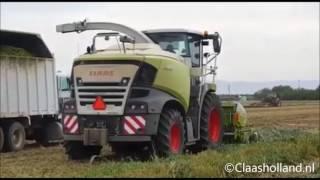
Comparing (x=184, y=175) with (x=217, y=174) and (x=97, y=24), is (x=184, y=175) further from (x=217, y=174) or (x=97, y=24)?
(x=97, y=24)

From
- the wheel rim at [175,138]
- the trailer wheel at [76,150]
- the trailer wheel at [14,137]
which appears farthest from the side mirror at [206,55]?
the trailer wheel at [14,137]

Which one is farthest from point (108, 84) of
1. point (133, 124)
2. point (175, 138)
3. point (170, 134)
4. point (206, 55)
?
point (206, 55)

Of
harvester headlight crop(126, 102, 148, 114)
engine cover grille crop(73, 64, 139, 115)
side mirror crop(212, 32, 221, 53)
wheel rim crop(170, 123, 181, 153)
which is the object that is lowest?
wheel rim crop(170, 123, 181, 153)

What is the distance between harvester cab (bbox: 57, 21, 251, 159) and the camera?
1232 cm

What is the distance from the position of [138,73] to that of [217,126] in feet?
11.6

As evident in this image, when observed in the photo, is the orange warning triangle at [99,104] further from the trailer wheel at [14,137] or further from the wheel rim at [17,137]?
the wheel rim at [17,137]

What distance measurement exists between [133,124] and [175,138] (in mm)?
1216

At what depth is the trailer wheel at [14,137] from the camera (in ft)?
57.1

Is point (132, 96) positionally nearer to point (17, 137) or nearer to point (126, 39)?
point (126, 39)

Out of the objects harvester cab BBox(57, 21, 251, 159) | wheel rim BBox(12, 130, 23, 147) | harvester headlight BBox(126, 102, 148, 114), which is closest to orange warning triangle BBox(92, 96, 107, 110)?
harvester cab BBox(57, 21, 251, 159)

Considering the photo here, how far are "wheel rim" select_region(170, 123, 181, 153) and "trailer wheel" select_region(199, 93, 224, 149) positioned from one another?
1288mm

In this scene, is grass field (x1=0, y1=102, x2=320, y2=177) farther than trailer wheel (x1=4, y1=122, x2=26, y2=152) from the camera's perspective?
No

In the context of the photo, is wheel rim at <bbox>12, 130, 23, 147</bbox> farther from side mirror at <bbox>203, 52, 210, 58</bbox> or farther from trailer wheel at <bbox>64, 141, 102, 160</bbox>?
side mirror at <bbox>203, 52, 210, 58</bbox>

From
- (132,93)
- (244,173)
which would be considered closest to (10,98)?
(132,93)
